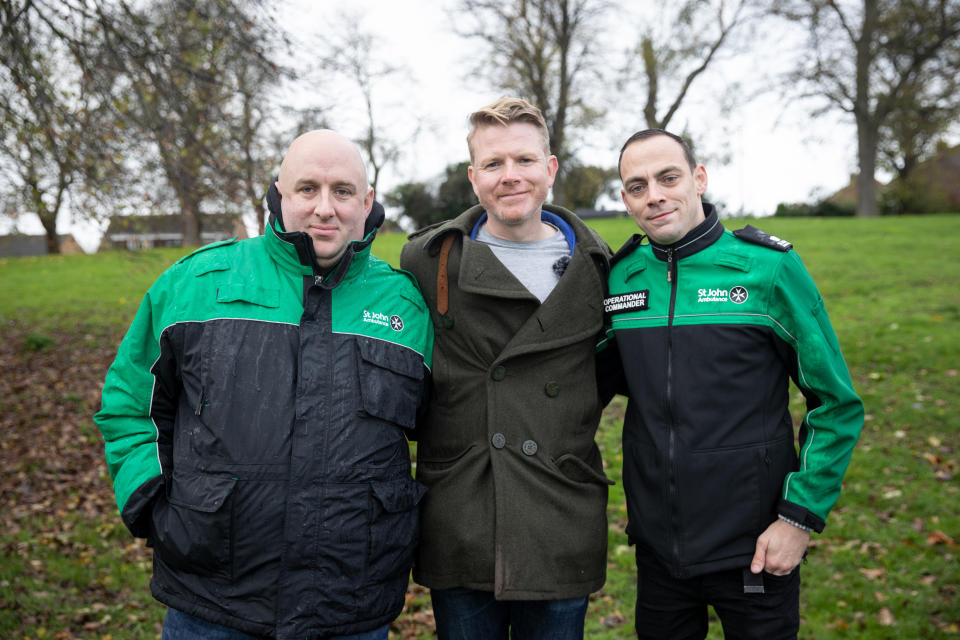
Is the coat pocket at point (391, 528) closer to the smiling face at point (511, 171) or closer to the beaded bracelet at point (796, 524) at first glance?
the smiling face at point (511, 171)

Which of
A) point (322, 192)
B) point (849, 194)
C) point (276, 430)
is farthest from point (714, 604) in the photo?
point (849, 194)

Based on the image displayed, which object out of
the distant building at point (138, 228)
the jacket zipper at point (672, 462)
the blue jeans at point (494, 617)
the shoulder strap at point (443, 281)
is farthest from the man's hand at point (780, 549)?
the distant building at point (138, 228)

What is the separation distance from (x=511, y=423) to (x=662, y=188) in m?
1.15

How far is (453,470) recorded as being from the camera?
279 cm

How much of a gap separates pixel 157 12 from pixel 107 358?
5.95m

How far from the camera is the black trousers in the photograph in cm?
264

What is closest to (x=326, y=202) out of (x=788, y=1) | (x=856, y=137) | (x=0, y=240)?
(x=0, y=240)

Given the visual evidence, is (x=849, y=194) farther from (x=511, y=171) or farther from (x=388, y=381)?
(x=388, y=381)

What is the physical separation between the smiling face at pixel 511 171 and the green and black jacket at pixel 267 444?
2.27 feet

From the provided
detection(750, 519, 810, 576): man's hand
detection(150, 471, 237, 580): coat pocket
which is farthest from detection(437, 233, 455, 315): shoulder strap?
detection(750, 519, 810, 576): man's hand

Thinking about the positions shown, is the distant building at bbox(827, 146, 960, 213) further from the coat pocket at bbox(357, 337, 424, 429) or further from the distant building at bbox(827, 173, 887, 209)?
the coat pocket at bbox(357, 337, 424, 429)

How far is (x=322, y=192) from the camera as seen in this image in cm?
258

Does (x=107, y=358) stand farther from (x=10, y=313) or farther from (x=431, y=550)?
(x=431, y=550)

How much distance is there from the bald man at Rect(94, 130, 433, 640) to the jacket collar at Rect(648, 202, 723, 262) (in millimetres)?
1186
